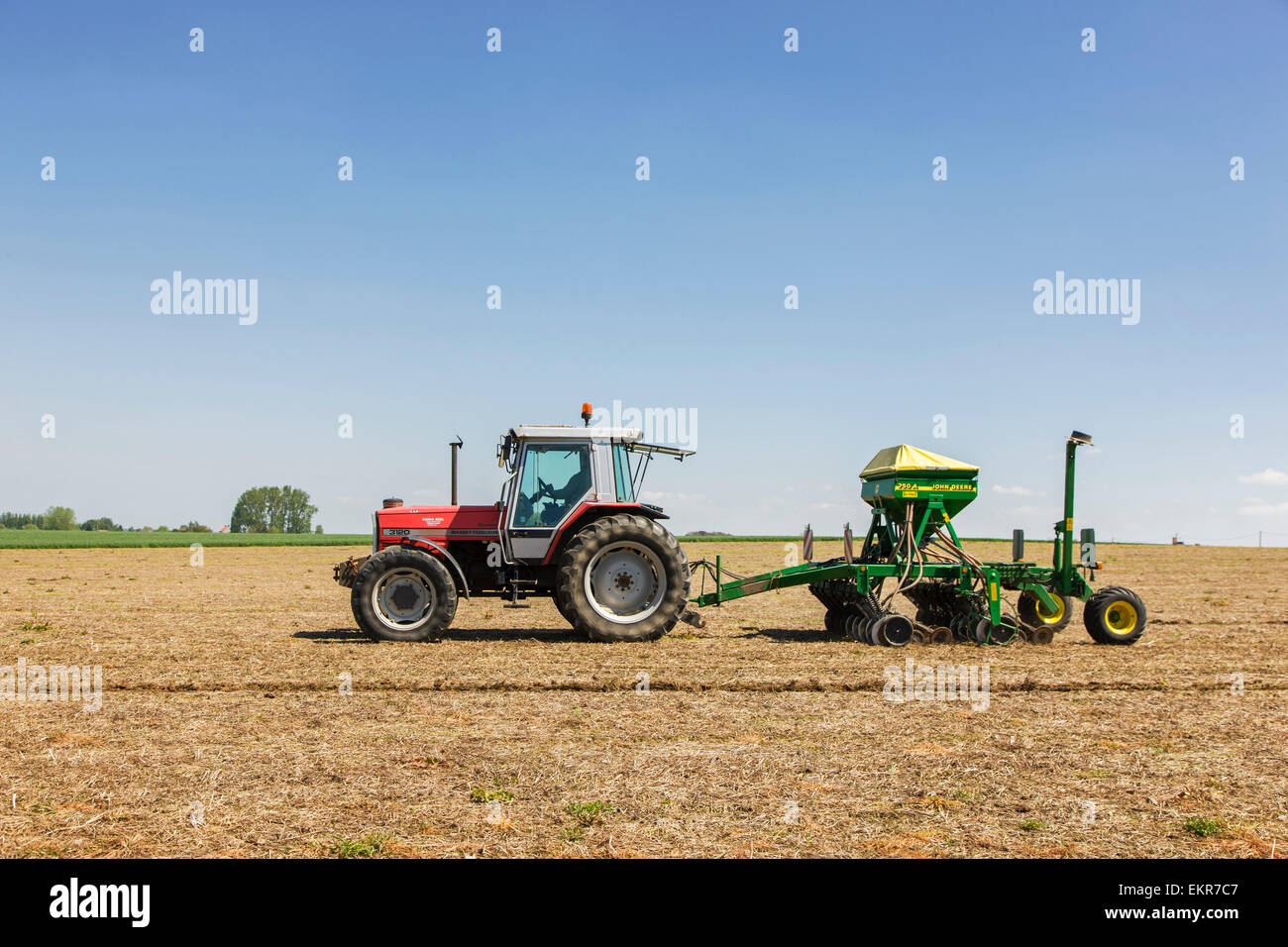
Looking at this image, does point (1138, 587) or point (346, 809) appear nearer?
point (346, 809)

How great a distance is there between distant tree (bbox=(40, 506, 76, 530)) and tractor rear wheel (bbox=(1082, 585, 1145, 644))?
123744 mm

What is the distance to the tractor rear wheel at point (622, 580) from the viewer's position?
12.0 meters

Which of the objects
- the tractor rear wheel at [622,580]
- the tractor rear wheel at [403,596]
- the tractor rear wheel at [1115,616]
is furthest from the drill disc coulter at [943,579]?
the tractor rear wheel at [403,596]

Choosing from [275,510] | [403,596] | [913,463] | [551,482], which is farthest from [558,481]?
[275,510]

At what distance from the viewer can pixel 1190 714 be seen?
26.7ft

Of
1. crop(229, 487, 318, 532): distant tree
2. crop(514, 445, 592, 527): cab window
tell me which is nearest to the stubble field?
crop(514, 445, 592, 527): cab window

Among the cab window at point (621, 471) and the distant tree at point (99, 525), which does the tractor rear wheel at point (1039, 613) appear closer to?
the cab window at point (621, 471)

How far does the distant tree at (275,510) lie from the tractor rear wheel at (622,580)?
323 feet

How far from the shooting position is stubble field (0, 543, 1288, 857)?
16.4 ft

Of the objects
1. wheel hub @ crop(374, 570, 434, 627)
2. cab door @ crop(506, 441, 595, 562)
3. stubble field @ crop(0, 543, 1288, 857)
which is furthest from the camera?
cab door @ crop(506, 441, 595, 562)

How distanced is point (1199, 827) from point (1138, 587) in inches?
811

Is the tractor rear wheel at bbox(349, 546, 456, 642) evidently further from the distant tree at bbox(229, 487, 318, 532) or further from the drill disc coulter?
the distant tree at bbox(229, 487, 318, 532)
